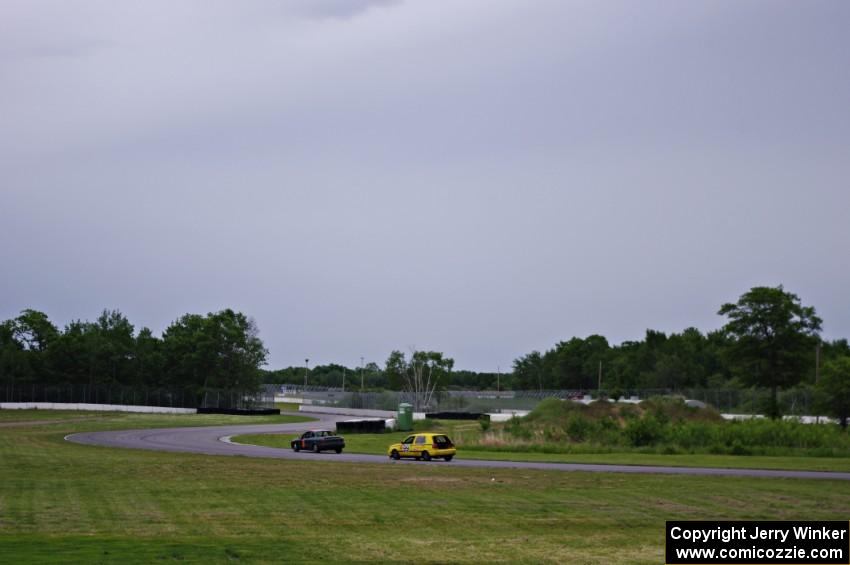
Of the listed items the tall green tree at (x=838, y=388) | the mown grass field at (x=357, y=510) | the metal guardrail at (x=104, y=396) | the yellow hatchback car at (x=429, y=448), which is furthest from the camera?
the metal guardrail at (x=104, y=396)

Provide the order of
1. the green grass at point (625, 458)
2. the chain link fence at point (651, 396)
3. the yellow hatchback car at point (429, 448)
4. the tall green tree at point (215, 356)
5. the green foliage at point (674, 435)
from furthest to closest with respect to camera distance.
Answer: the tall green tree at point (215, 356) < the chain link fence at point (651, 396) < the green foliage at point (674, 435) < the yellow hatchback car at point (429, 448) < the green grass at point (625, 458)

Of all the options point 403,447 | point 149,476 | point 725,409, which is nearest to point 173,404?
point 725,409

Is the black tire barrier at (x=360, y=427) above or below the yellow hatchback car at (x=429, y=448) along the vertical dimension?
below

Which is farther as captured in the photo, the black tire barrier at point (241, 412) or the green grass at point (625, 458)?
the black tire barrier at point (241, 412)

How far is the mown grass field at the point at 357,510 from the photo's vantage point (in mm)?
19391

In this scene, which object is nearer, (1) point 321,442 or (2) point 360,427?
(1) point 321,442

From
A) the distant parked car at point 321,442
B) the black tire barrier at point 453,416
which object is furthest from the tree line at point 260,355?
the distant parked car at point 321,442

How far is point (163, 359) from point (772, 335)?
83.8 m

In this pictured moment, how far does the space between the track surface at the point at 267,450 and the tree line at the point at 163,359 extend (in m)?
49.4

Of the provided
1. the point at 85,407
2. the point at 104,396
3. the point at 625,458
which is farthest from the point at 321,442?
the point at 104,396

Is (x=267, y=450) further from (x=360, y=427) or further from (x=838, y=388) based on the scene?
(x=838, y=388)

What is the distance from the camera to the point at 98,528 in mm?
22516

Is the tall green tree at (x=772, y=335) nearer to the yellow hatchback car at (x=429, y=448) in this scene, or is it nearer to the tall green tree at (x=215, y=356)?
the yellow hatchback car at (x=429, y=448)

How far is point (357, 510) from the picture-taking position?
26.3 metres
